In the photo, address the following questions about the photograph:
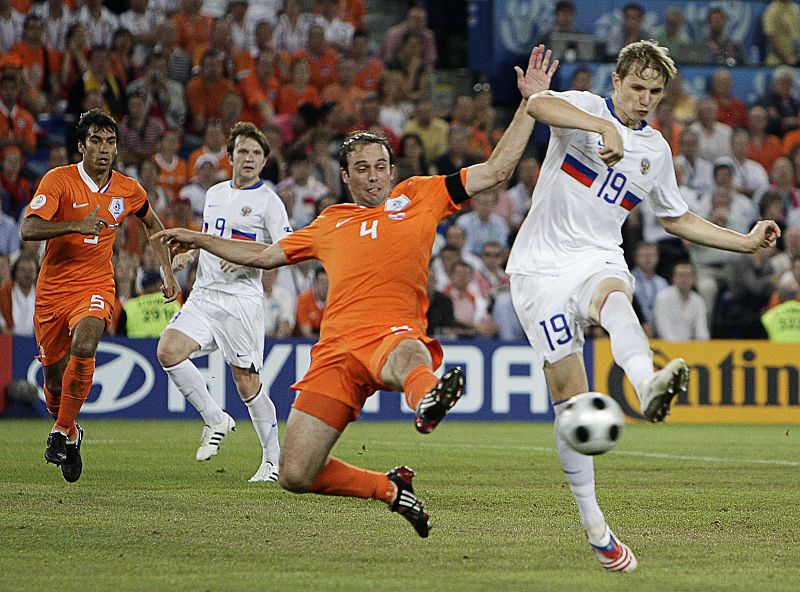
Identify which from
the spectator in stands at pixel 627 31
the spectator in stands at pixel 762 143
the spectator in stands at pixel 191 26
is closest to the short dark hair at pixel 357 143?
the spectator in stands at pixel 191 26

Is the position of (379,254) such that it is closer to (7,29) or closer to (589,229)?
(589,229)

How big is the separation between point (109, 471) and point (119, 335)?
5824mm

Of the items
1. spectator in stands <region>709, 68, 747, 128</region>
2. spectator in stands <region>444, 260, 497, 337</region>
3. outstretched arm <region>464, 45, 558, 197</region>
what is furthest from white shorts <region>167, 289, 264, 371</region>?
spectator in stands <region>709, 68, 747, 128</region>

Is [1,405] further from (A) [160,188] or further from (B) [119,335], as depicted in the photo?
(A) [160,188]

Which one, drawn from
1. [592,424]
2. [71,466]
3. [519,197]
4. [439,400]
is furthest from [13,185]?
[592,424]

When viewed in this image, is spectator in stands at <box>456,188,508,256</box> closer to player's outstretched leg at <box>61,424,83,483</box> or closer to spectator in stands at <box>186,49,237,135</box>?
spectator in stands at <box>186,49,237,135</box>

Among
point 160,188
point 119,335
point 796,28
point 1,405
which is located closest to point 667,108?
point 796,28

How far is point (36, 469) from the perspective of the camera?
33.6 feet

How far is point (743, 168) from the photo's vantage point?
19594 millimetres

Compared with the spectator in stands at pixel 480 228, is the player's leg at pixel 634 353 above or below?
above

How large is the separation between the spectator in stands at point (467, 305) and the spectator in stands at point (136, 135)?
423cm

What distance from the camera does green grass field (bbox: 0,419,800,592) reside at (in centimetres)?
580

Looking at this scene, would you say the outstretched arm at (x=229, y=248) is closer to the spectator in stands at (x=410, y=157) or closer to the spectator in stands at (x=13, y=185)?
the spectator in stands at (x=13, y=185)

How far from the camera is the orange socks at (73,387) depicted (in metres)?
9.62
